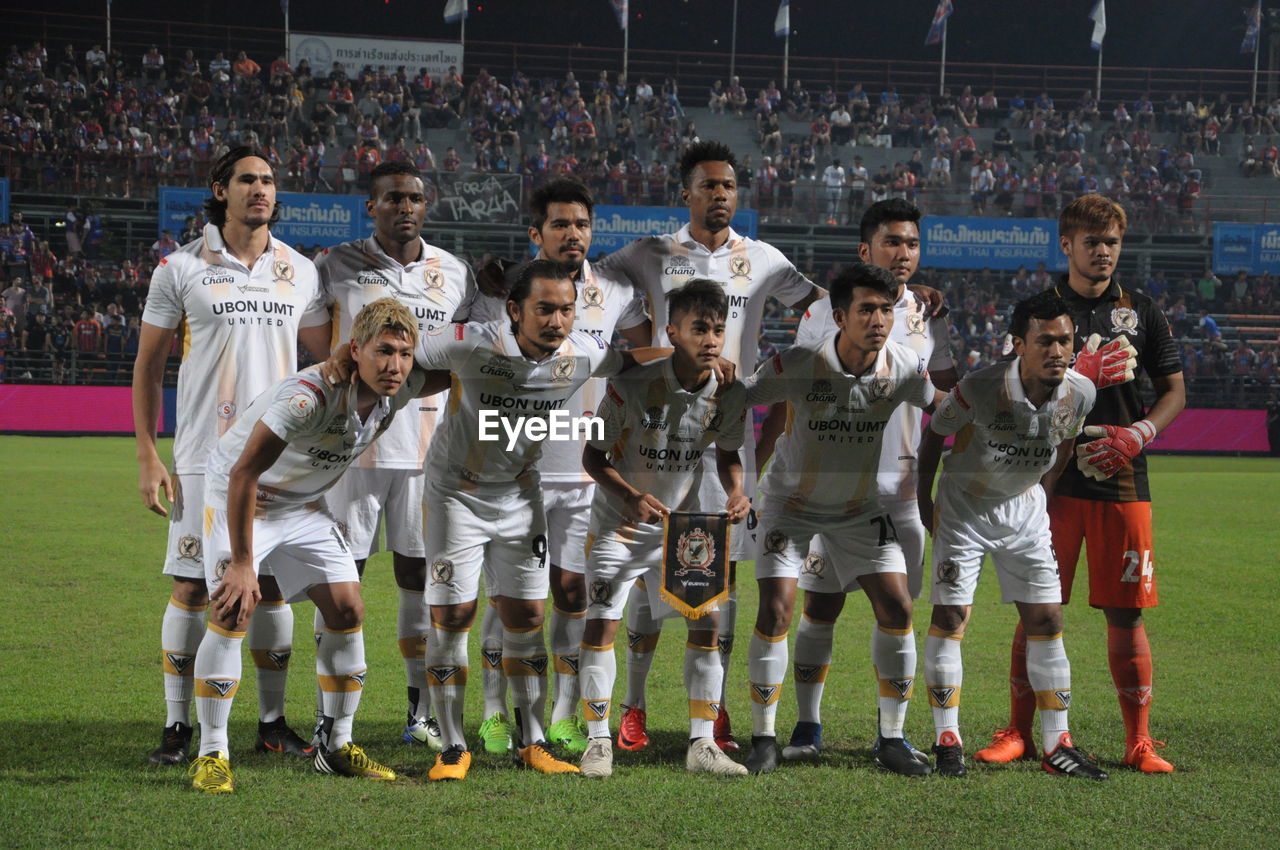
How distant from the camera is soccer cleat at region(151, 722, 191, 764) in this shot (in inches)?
194

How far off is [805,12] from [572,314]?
1501 inches

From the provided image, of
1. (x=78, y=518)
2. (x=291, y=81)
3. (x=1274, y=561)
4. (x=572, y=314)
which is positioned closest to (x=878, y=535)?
(x=572, y=314)

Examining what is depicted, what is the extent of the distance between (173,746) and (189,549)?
822 mm

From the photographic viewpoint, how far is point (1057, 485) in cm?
543

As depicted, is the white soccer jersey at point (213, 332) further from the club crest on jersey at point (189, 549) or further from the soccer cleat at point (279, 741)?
the soccer cleat at point (279, 741)

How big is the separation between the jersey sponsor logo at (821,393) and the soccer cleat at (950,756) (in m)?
1.51

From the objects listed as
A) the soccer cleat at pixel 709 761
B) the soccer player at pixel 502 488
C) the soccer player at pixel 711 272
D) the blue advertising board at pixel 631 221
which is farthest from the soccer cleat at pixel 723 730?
the blue advertising board at pixel 631 221

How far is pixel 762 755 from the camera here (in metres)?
5.06

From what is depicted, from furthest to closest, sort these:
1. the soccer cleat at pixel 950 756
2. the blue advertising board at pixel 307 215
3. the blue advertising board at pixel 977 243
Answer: the blue advertising board at pixel 977 243 → the blue advertising board at pixel 307 215 → the soccer cleat at pixel 950 756

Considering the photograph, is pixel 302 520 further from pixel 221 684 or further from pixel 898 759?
pixel 898 759

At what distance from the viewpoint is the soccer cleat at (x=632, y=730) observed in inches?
213

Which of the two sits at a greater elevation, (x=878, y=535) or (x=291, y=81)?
(x=291, y=81)

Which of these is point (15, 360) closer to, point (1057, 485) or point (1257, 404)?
point (1057, 485)

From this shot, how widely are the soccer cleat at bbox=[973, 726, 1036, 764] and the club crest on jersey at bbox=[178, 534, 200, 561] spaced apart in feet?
11.5
